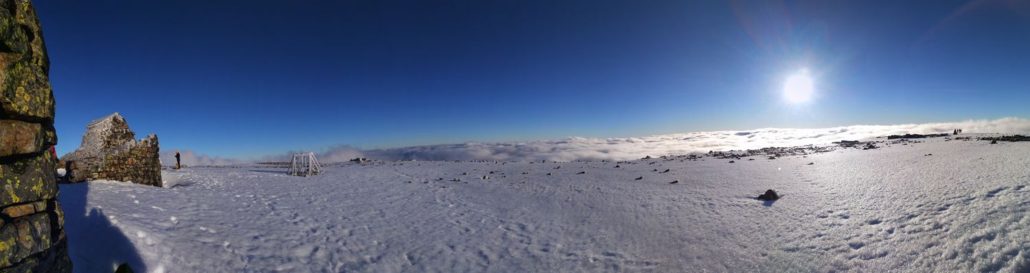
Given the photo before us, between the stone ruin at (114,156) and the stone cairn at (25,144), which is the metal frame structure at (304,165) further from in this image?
the stone cairn at (25,144)

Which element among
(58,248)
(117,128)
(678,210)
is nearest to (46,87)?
(58,248)

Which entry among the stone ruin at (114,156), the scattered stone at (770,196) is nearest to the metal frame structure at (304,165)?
the stone ruin at (114,156)

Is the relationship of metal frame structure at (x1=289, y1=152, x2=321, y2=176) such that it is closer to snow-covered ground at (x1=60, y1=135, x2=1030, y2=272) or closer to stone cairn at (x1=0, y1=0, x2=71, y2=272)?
snow-covered ground at (x1=60, y1=135, x2=1030, y2=272)

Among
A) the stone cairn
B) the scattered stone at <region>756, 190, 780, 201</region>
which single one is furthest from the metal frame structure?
the scattered stone at <region>756, 190, 780, 201</region>

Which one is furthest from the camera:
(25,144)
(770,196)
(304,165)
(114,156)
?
(304,165)

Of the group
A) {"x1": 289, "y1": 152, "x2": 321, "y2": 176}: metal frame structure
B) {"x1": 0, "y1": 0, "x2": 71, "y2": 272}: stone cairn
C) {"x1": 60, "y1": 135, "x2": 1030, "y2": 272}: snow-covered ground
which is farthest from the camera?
{"x1": 289, "y1": 152, "x2": 321, "y2": 176}: metal frame structure

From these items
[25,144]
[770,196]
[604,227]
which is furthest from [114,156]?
[770,196]

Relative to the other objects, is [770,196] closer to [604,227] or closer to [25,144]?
[604,227]
